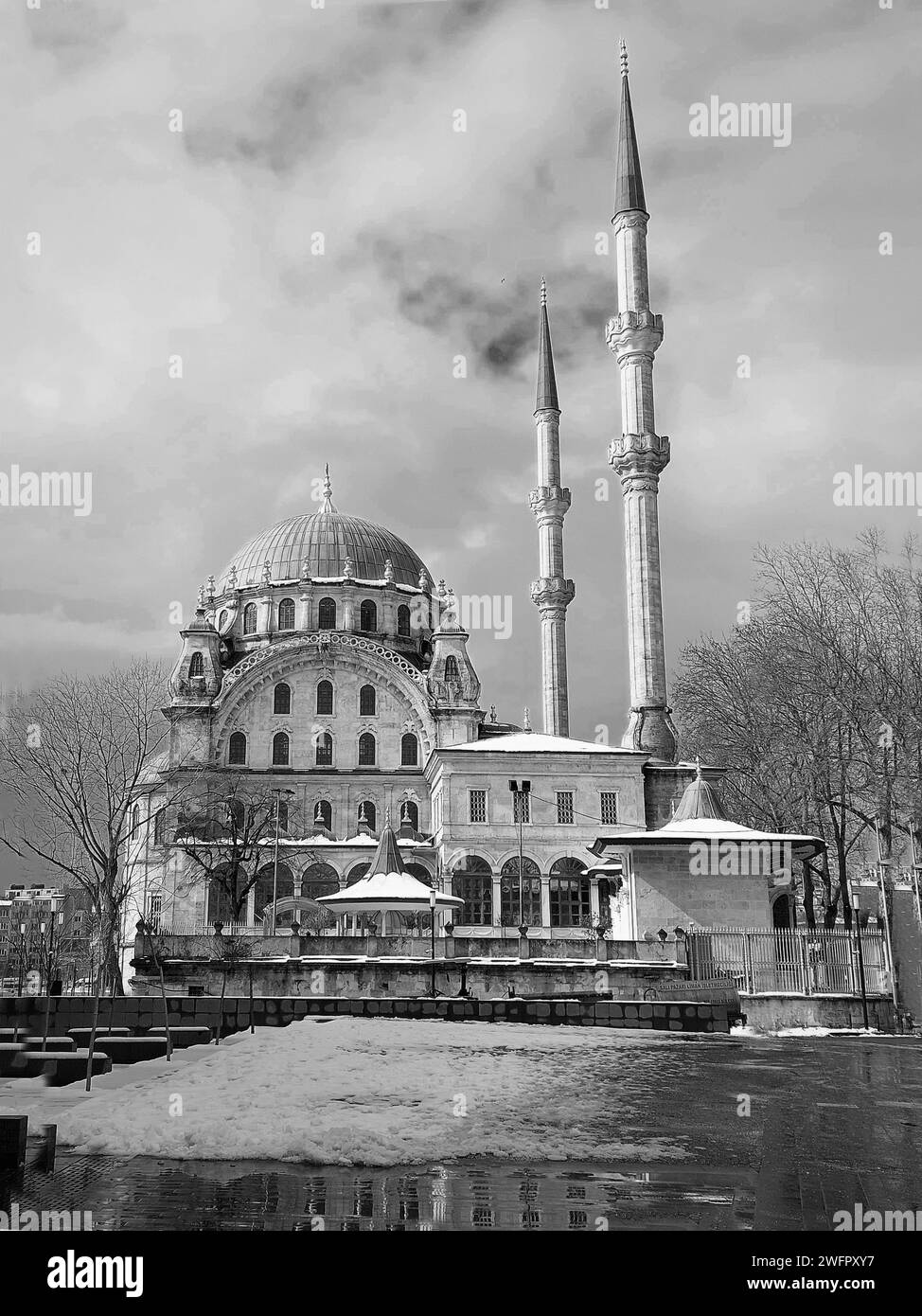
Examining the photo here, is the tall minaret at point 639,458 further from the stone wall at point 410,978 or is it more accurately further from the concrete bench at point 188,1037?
the concrete bench at point 188,1037

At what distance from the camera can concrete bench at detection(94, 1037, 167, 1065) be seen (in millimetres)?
12422

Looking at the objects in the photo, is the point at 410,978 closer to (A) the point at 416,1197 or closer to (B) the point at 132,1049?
(B) the point at 132,1049

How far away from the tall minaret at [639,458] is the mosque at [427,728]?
81mm

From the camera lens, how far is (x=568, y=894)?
47969 millimetres

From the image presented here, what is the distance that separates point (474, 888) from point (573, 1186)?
41907mm

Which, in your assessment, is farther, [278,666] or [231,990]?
[278,666]

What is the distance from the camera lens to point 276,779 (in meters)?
54.4

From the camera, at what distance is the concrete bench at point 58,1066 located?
404 inches
